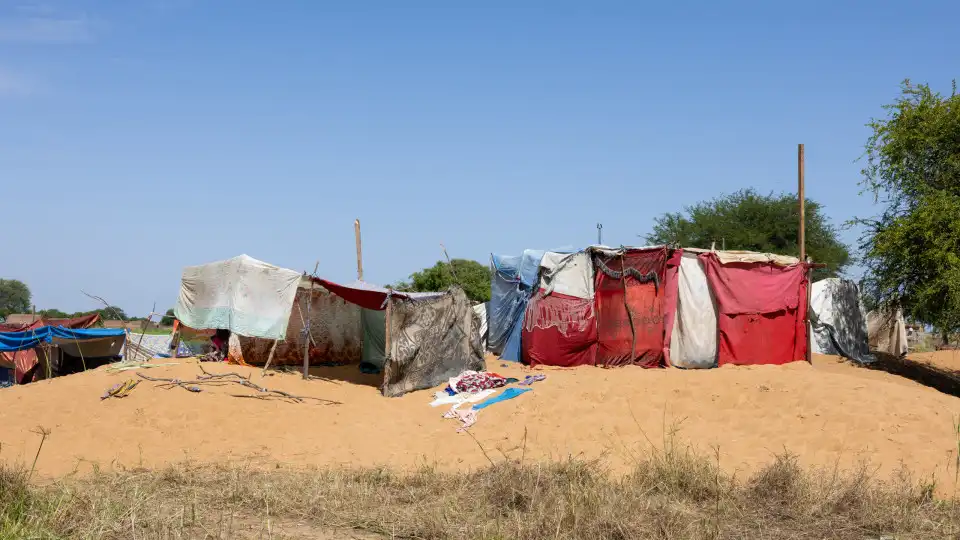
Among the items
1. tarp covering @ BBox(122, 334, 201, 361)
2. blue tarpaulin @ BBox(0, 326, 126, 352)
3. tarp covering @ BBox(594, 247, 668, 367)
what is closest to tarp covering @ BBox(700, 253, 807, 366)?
tarp covering @ BBox(594, 247, 668, 367)

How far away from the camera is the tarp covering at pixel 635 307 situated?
630 inches

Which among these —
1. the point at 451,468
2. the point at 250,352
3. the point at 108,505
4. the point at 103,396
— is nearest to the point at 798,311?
the point at 451,468

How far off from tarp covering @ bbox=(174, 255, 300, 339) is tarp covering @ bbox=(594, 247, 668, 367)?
6.38 metres

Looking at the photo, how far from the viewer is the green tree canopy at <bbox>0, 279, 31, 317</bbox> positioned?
181ft

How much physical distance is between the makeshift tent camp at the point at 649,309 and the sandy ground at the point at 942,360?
266 inches

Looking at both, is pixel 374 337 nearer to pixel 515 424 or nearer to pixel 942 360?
pixel 515 424

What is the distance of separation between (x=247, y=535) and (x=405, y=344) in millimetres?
8599

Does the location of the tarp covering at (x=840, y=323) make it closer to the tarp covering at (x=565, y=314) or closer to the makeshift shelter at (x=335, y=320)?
the tarp covering at (x=565, y=314)

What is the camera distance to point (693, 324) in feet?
53.3

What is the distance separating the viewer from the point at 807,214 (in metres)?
29.9

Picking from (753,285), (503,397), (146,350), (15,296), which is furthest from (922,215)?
(15,296)

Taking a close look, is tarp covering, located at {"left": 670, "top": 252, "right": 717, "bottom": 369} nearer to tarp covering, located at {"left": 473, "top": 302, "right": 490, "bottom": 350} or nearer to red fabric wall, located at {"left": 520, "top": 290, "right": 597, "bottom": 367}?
red fabric wall, located at {"left": 520, "top": 290, "right": 597, "bottom": 367}

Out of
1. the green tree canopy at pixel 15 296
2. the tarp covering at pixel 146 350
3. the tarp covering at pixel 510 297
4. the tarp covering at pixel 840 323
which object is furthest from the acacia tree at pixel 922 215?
the green tree canopy at pixel 15 296

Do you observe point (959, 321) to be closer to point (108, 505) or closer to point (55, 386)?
point (108, 505)
